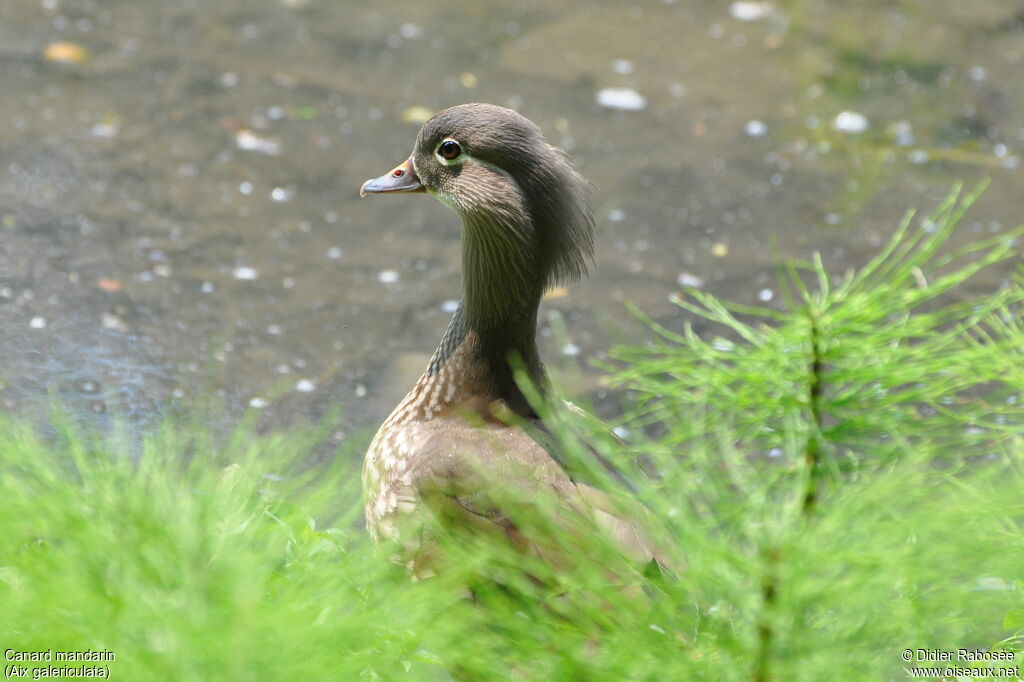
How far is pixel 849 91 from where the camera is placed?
6.24 metres

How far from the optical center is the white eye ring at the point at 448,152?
10.0 feet

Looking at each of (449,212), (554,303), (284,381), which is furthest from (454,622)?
(449,212)

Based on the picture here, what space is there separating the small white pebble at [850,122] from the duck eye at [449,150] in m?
3.44

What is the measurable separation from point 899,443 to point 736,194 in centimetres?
418

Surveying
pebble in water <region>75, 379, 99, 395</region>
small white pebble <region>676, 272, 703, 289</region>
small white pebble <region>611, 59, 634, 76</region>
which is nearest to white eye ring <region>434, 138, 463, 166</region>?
pebble in water <region>75, 379, 99, 395</region>

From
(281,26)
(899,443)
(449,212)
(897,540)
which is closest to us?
(897,540)

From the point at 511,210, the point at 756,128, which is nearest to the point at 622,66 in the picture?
the point at 756,128

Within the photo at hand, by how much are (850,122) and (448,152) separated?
3529mm

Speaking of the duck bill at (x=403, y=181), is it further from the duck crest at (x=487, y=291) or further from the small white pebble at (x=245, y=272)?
the small white pebble at (x=245, y=272)

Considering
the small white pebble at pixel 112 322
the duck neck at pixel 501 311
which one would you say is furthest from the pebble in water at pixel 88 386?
the duck neck at pixel 501 311

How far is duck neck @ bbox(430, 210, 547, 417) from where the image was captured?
291 cm

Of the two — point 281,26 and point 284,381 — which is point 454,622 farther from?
point 281,26

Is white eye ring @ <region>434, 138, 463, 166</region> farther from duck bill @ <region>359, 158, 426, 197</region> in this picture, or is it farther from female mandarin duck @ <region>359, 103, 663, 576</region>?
duck bill @ <region>359, 158, 426, 197</region>

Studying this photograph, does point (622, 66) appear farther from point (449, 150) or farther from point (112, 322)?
point (449, 150)
